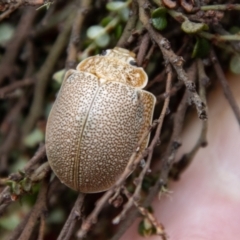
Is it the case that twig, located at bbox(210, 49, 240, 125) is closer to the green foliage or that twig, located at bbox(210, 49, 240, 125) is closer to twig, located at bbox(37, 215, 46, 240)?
the green foliage

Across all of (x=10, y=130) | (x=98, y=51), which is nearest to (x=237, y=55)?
(x=98, y=51)

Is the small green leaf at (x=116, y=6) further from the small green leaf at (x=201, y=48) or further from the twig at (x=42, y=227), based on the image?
the twig at (x=42, y=227)

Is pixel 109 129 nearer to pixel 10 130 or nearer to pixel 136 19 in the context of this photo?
pixel 136 19

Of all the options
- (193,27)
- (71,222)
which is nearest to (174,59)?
(193,27)

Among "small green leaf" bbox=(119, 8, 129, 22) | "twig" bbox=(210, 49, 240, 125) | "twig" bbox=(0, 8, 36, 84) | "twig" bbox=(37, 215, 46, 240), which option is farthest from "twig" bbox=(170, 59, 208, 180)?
"twig" bbox=(0, 8, 36, 84)

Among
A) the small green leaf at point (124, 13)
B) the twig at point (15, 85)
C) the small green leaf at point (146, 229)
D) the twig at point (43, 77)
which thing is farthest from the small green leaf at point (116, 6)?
the small green leaf at point (146, 229)

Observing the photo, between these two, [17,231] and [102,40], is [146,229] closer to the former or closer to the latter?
[17,231]
